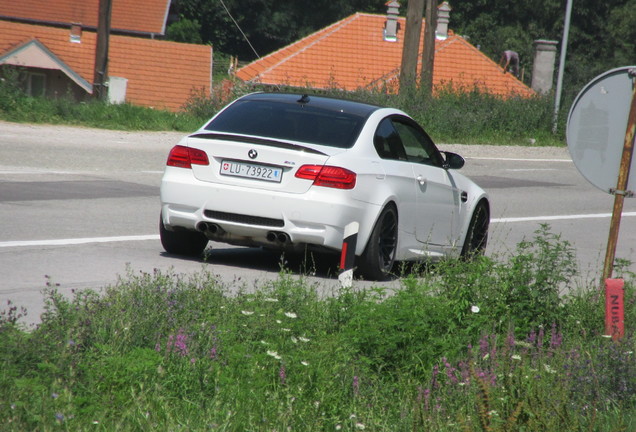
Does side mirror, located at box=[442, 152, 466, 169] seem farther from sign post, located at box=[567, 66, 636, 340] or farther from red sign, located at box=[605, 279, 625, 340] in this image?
red sign, located at box=[605, 279, 625, 340]

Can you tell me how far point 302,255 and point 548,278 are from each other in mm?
3720

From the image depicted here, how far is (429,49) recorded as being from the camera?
1281 inches

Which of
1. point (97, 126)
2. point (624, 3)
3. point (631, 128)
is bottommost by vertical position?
point (97, 126)

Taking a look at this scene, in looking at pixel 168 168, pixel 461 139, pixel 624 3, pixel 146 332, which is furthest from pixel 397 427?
pixel 624 3

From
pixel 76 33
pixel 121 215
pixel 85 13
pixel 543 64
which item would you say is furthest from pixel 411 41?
pixel 85 13

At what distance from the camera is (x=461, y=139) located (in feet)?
100

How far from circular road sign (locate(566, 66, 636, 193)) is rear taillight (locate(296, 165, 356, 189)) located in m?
2.13

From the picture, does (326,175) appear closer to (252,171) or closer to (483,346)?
(252,171)

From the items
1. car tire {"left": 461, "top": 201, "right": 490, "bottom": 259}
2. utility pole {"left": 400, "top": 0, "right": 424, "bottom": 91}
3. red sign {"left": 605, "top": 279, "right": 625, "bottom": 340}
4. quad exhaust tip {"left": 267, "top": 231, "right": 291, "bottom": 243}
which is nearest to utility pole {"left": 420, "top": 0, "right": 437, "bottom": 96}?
utility pole {"left": 400, "top": 0, "right": 424, "bottom": 91}

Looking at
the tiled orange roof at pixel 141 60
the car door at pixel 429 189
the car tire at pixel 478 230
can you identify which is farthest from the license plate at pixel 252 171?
the tiled orange roof at pixel 141 60

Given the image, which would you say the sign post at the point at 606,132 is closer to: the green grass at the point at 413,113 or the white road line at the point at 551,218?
the white road line at the point at 551,218

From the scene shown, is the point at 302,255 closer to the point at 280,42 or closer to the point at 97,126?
the point at 97,126

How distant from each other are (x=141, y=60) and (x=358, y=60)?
420 inches

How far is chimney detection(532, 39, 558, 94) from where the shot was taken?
43.4m
